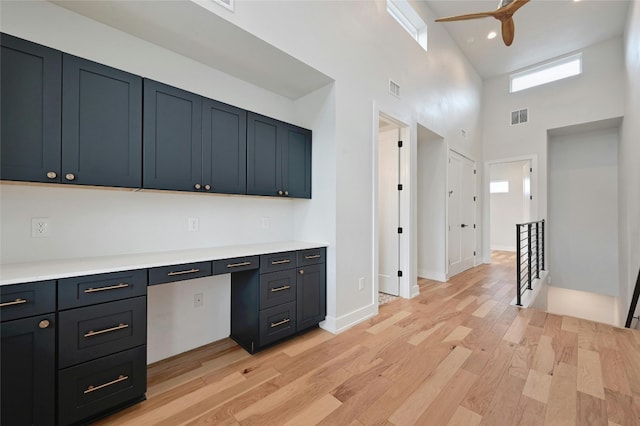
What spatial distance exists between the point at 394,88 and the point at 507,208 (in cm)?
764

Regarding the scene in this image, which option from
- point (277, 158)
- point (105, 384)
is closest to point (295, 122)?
point (277, 158)

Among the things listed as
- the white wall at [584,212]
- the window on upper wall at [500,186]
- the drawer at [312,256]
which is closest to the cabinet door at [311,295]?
the drawer at [312,256]

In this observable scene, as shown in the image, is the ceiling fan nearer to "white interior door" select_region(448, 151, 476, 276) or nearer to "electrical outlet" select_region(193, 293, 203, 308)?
"white interior door" select_region(448, 151, 476, 276)

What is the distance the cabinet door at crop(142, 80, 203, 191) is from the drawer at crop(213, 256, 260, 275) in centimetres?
65

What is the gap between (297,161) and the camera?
2.88 metres

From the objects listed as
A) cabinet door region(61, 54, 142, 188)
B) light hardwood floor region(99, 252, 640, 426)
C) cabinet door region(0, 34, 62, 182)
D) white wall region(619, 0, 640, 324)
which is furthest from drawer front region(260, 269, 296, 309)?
white wall region(619, 0, 640, 324)

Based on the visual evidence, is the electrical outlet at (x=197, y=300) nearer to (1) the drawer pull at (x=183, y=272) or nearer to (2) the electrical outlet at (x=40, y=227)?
(1) the drawer pull at (x=183, y=272)

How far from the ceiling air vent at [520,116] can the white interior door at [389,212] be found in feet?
13.8

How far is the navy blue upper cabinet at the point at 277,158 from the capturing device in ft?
8.28

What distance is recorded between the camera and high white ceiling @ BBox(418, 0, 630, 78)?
4.32 metres

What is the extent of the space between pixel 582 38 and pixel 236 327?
781 cm

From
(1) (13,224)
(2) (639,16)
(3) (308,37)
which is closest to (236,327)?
(1) (13,224)

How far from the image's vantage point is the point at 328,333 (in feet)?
9.02

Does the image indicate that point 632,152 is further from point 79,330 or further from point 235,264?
point 79,330
